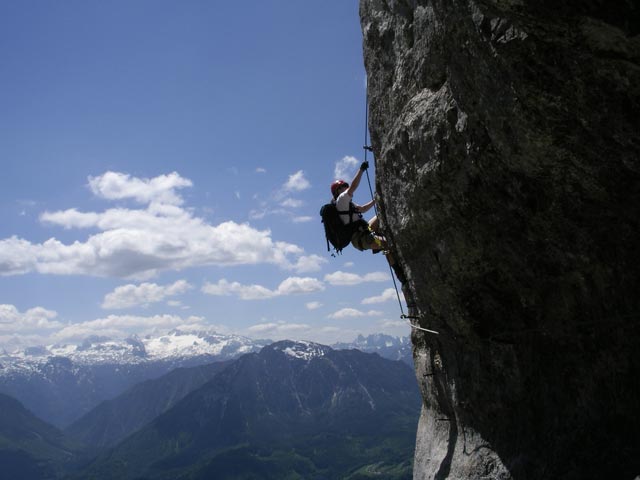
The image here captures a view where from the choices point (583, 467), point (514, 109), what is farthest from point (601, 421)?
Result: point (514, 109)

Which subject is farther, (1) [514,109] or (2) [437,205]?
(2) [437,205]

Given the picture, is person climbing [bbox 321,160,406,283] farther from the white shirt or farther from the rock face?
the rock face

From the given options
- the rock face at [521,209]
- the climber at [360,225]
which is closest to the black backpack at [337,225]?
the climber at [360,225]

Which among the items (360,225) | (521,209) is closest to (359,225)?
(360,225)

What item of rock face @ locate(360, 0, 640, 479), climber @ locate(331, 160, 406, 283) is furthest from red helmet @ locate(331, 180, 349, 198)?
rock face @ locate(360, 0, 640, 479)

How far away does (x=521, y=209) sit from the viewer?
7.27 meters

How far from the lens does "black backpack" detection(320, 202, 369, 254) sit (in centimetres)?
1200

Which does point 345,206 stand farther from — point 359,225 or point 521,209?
point 521,209

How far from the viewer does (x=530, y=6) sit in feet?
17.7

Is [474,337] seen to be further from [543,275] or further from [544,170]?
[544,170]

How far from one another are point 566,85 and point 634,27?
2.78 ft

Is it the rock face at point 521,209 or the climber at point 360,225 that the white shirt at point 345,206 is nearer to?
the climber at point 360,225

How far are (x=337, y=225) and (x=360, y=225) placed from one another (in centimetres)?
58

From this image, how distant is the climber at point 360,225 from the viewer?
39.1ft
